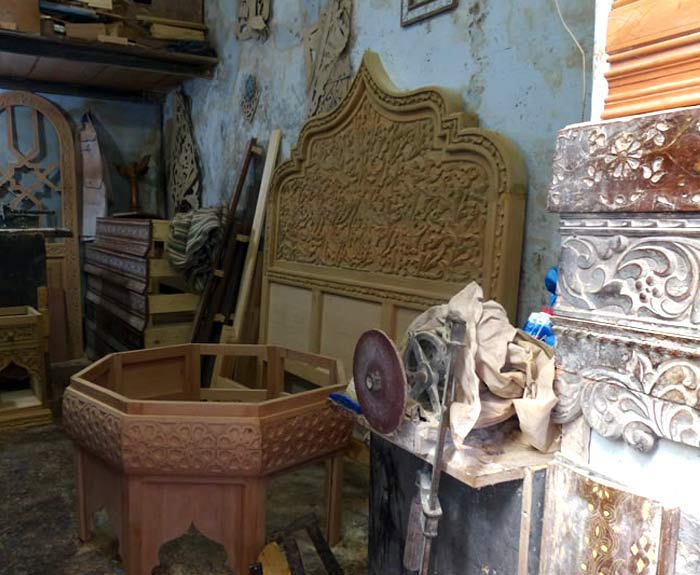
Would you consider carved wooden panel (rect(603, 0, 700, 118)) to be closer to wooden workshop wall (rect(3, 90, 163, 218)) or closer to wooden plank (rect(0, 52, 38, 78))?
wooden plank (rect(0, 52, 38, 78))

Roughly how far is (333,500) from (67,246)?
3.63 metres

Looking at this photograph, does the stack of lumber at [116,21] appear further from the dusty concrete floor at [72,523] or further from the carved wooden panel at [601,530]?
the carved wooden panel at [601,530]

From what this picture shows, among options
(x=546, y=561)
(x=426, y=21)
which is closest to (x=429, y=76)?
(x=426, y=21)

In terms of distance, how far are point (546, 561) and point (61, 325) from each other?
4.56 metres

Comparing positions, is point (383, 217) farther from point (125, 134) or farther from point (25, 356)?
point (125, 134)

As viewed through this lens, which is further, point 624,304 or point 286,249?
point 286,249

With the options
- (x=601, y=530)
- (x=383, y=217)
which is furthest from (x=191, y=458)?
(x=383, y=217)

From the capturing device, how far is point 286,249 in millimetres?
3113

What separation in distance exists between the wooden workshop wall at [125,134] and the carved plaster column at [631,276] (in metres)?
4.60

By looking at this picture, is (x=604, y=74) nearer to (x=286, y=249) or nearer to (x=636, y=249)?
(x=636, y=249)

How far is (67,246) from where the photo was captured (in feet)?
15.3

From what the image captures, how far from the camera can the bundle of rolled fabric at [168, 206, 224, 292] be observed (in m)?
3.37

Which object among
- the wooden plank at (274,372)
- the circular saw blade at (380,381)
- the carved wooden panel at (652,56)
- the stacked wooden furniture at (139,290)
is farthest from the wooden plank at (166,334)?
the carved wooden panel at (652,56)

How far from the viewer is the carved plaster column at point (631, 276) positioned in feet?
2.50
